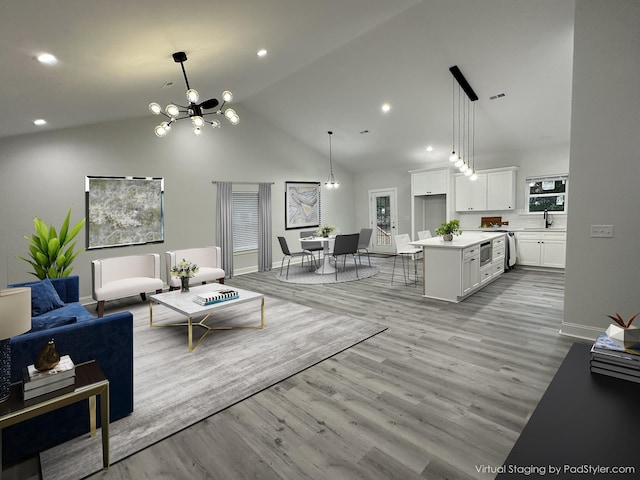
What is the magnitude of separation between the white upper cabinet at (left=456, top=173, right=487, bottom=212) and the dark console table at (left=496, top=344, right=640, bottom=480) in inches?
298

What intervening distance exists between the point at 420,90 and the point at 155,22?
474 centimetres

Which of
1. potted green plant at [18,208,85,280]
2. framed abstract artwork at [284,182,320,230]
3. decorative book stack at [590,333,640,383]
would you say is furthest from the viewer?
framed abstract artwork at [284,182,320,230]

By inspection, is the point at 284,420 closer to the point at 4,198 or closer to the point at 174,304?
the point at 174,304

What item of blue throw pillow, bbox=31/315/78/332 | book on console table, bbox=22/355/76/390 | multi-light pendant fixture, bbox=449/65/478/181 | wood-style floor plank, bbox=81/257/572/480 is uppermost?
multi-light pendant fixture, bbox=449/65/478/181

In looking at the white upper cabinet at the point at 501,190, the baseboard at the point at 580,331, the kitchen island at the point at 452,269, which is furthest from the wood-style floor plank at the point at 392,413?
the white upper cabinet at the point at 501,190

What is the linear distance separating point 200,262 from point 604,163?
5998mm

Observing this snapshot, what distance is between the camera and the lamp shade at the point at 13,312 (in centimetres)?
150

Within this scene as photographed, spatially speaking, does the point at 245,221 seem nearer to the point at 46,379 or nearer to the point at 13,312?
the point at 46,379

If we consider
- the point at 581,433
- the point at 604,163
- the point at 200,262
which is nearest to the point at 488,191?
the point at 604,163

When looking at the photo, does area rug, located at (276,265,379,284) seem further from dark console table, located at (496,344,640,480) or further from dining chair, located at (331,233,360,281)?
dark console table, located at (496,344,640,480)

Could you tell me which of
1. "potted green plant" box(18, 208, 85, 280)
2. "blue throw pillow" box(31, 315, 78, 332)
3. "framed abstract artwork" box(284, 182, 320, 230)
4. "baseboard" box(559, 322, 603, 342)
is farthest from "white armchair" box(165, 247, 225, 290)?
"baseboard" box(559, 322, 603, 342)

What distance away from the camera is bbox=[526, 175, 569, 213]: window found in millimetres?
7262

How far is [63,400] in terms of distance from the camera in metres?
1.73

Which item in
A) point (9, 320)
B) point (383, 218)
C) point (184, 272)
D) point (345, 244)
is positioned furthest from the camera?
point (383, 218)
